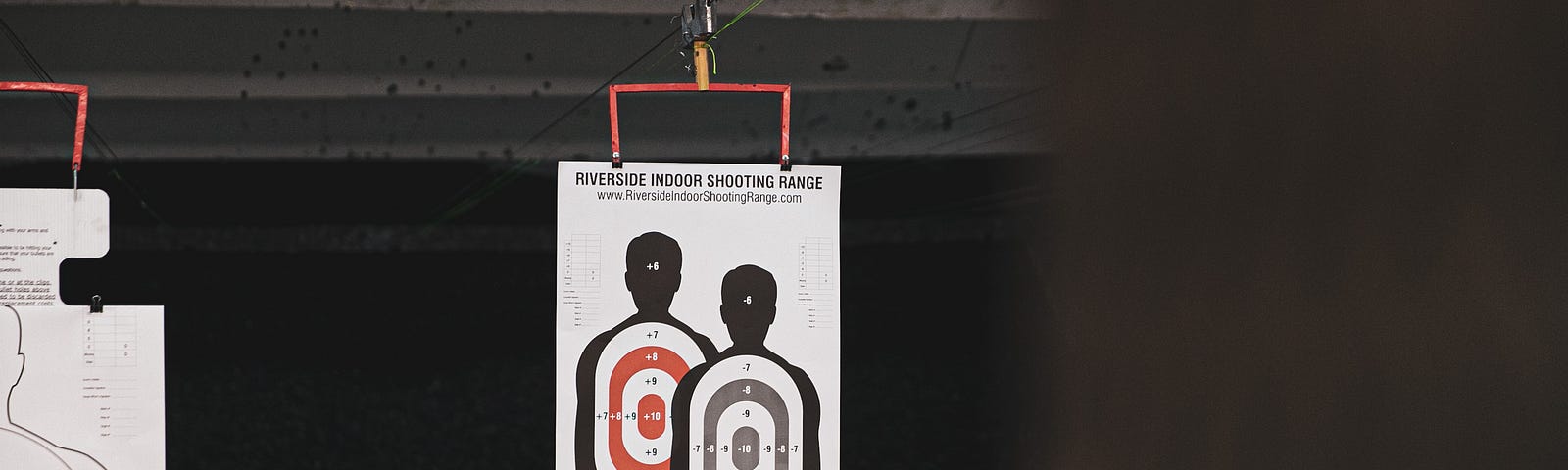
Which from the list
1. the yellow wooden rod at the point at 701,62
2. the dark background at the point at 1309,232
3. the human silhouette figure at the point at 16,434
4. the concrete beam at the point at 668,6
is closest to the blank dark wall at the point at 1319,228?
the dark background at the point at 1309,232

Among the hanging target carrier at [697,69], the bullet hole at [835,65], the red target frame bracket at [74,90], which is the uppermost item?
the bullet hole at [835,65]

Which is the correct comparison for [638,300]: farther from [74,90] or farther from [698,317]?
[74,90]

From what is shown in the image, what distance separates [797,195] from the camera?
0.87 meters

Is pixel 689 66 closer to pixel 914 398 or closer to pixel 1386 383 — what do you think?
pixel 914 398

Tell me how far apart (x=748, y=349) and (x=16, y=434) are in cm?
55

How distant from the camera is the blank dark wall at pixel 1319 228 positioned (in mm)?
217

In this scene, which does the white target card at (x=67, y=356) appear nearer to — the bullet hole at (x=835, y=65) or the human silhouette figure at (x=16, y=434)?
the human silhouette figure at (x=16, y=434)

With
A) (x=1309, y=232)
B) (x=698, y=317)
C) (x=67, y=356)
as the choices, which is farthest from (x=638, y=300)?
(x=1309, y=232)

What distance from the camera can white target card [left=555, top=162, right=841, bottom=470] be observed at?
0.86 meters

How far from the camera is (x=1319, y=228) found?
0.24 m

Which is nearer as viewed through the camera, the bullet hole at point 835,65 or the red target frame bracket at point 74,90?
the red target frame bracket at point 74,90

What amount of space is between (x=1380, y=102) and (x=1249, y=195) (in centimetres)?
3

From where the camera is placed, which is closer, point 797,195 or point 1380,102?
point 1380,102

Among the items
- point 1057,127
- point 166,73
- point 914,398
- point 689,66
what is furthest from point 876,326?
point 1057,127
